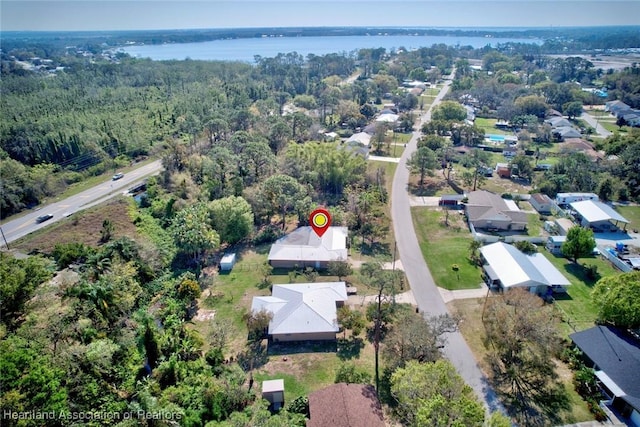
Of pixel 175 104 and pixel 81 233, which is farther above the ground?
pixel 175 104

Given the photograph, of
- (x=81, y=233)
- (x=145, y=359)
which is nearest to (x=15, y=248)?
(x=81, y=233)

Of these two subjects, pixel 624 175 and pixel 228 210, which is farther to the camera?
pixel 624 175

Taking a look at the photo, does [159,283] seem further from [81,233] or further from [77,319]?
[81,233]

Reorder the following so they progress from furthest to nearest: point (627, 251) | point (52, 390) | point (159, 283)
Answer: point (627, 251) → point (159, 283) → point (52, 390)

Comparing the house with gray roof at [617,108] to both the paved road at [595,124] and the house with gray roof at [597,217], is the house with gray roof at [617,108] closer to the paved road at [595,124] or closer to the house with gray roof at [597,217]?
the paved road at [595,124]

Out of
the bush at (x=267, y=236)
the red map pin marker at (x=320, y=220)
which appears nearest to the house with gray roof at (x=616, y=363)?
the red map pin marker at (x=320, y=220)

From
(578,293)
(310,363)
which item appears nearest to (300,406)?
(310,363)
